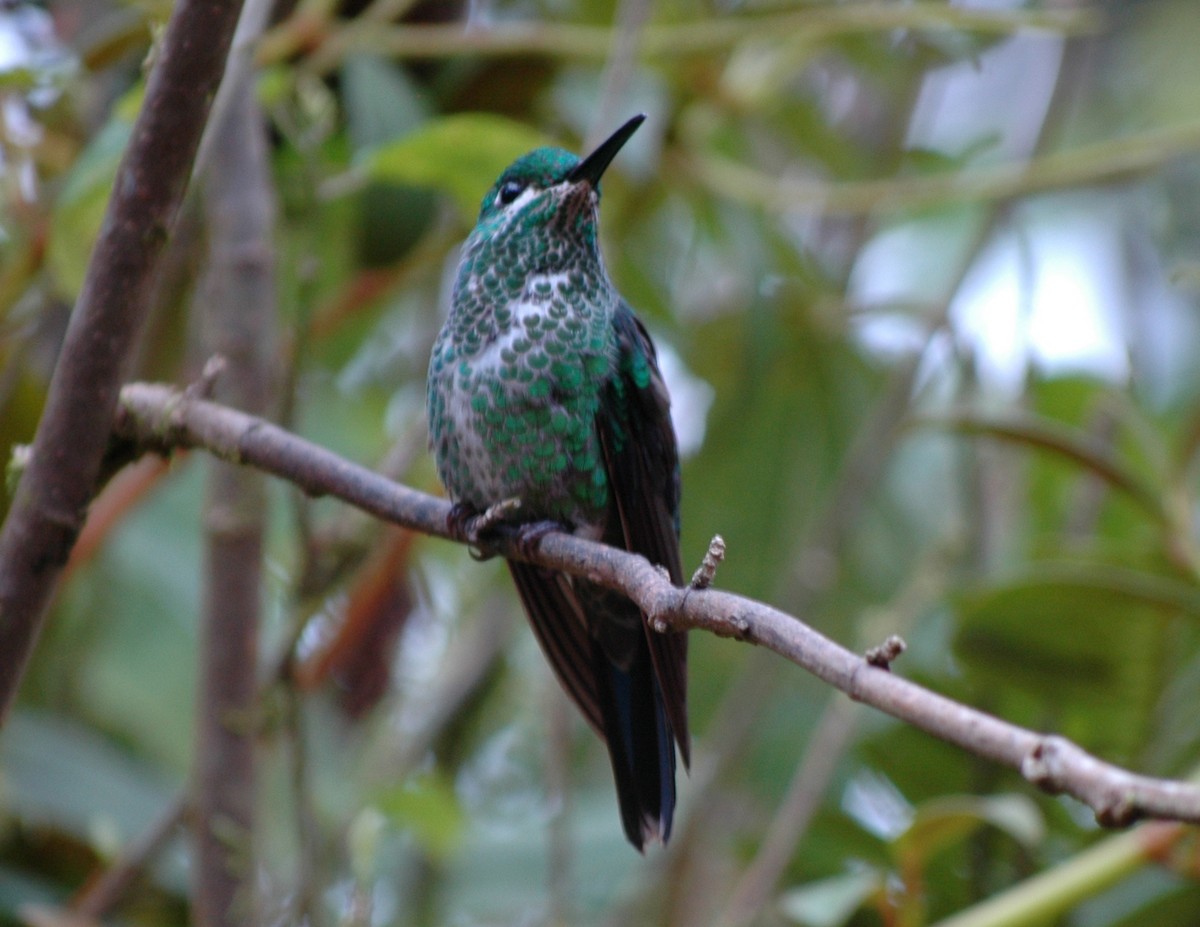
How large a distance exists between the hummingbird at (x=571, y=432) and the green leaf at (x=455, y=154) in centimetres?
6

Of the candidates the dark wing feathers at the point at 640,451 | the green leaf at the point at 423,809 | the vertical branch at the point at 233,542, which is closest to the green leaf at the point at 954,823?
the dark wing feathers at the point at 640,451

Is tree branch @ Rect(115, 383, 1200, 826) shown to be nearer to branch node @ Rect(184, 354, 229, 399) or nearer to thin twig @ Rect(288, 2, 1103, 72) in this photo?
branch node @ Rect(184, 354, 229, 399)

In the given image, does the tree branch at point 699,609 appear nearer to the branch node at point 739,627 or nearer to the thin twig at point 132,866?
the branch node at point 739,627

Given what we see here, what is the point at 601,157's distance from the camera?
212 cm

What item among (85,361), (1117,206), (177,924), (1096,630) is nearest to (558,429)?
(85,361)

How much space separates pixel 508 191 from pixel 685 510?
4.18 ft

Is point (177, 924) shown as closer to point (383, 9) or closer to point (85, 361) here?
point (85, 361)

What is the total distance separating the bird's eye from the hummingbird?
19mm

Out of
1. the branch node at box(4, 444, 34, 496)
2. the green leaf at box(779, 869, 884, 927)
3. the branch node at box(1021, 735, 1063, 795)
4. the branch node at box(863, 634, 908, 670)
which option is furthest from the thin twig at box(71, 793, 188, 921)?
the branch node at box(1021, 735, 1063, 795)

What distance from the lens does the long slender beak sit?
1.88 meters

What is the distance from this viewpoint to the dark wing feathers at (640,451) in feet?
6.95

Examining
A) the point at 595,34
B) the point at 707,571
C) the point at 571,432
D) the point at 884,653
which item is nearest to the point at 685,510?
the point at 595,34

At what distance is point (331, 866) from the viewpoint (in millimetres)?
2756

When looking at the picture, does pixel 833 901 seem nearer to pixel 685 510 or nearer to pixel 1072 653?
pixel 1072 653
